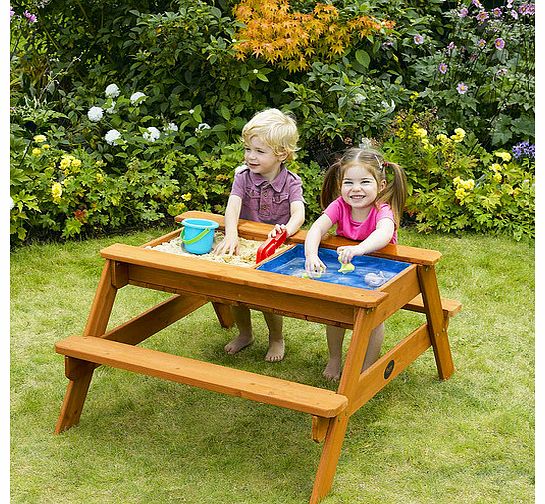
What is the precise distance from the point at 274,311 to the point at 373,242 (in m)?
0.56

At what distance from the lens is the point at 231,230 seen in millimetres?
4211

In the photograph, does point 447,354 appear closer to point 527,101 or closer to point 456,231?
point 456,231

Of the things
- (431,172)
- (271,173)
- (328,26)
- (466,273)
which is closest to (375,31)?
(328,26)

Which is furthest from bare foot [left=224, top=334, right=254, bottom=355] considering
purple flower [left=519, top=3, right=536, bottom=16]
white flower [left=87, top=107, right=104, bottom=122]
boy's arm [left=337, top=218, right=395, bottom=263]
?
purple flower [left=519, top=3, right=536, bottom=16]

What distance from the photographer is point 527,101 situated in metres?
6.58

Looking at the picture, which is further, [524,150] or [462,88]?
[462,88]

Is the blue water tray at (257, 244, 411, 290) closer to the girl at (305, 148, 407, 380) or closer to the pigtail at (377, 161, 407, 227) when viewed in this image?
the girl at (305, 148, 407, 380)

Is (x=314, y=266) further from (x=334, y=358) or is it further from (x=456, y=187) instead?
(x=456, y=187)

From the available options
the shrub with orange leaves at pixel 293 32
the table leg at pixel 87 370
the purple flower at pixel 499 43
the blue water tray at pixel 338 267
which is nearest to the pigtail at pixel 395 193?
the blue water tray at pixel 338 267

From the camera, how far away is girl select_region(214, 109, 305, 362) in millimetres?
4176

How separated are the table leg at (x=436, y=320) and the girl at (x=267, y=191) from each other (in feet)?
2.11

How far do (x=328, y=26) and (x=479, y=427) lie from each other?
338 centimetres

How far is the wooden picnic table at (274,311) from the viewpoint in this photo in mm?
3330

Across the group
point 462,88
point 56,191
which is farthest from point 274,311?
point 462,88
